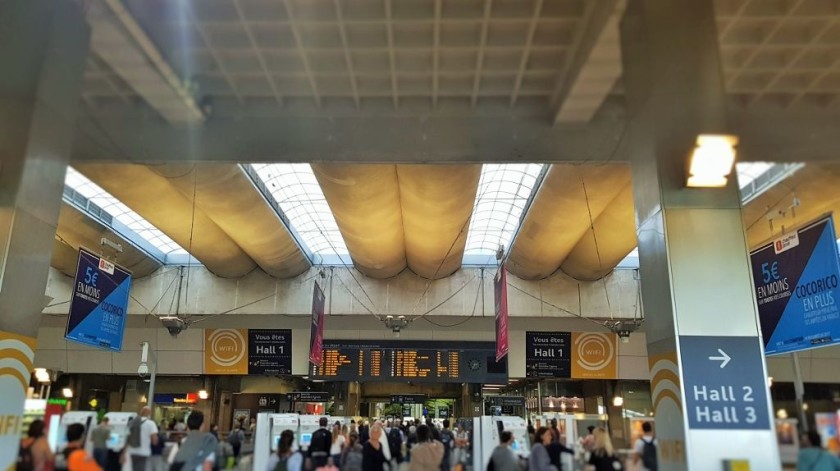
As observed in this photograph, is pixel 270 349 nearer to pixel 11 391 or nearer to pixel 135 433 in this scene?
pixel 135 433

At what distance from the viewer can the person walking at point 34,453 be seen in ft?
18.0

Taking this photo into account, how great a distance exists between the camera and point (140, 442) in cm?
970

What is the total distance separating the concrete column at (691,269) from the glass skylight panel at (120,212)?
30.2ft

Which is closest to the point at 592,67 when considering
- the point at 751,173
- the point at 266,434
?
the point at 751,173

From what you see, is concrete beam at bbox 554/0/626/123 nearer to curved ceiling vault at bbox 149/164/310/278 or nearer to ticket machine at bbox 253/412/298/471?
curved ceiling vault at bbox 149/164/310/278

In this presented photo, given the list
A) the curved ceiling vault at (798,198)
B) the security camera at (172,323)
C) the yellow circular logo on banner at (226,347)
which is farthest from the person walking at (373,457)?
the yellow circular logo on banner at (226,347)

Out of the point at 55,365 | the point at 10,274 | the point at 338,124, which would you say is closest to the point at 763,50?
the point at 338,124

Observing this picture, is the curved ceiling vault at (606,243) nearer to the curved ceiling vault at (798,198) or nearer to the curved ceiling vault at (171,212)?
the curved ceiling vault at (798,198)

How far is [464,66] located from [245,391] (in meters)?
22.3

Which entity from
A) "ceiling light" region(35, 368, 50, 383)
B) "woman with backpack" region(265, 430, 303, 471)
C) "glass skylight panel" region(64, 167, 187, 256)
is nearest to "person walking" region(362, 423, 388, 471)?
"woman with backpack" region(265, 430, 303, 471)

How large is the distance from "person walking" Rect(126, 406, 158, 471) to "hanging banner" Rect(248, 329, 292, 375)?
756 centimetres

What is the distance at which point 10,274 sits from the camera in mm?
5152

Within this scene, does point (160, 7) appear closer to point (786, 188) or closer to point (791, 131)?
point (791, 131)

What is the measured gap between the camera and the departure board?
17500mm
